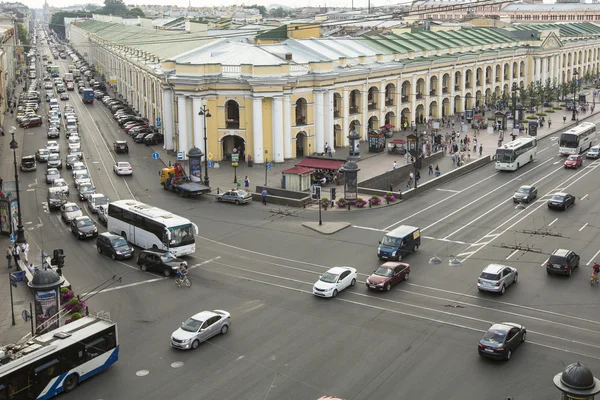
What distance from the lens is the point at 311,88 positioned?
73.1 meters

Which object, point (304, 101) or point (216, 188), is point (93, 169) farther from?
point (304, 101)

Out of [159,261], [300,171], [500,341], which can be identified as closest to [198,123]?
[300,171]

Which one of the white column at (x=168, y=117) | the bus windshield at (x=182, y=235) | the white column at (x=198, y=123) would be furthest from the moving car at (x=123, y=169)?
the bus windshield at (x=182, y=235)

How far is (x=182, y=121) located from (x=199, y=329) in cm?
4246

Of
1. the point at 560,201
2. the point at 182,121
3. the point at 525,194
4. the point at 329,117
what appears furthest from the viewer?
the point at 329,117

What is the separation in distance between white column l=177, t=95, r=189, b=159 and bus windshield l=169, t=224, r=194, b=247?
29489mm

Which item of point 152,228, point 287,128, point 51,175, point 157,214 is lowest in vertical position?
point 51,175

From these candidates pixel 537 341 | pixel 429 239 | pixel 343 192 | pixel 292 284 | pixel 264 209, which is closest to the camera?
pixel 537 341

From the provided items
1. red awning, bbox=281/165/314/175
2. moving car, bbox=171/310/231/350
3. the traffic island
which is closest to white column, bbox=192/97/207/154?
red awning, bbox=281/165/314/175

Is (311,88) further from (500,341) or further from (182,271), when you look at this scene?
(500,341)

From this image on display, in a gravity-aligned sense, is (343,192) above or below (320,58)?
below

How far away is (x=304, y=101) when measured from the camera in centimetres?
7319

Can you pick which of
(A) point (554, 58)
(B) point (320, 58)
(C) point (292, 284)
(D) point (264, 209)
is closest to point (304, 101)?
(B) point (320, 58)

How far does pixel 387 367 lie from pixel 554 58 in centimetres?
10805
